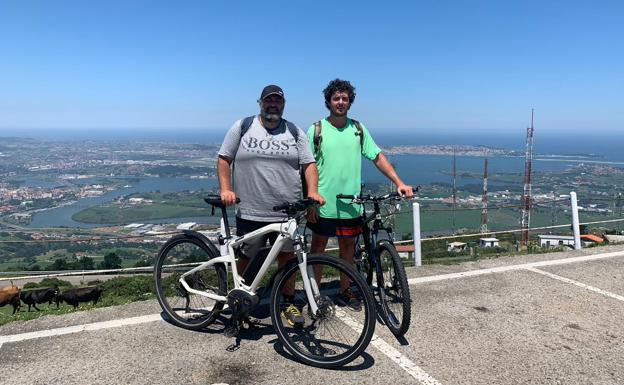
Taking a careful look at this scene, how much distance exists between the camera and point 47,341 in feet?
11.3

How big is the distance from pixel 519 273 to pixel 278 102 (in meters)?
3.88

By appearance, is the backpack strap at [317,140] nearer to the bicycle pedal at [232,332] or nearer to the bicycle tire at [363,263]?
the bicycle tire at [363,263]

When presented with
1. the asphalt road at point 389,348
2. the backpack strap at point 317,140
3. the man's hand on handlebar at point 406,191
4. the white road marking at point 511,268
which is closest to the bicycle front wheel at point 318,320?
the asphalt road at point 389,348

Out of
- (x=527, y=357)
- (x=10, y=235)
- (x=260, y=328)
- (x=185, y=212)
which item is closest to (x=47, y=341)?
(x=260, y=328)

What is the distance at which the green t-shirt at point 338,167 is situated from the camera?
12.4 ft

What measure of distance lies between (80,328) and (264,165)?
6.85 ft

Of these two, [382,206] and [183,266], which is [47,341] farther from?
[382,206]

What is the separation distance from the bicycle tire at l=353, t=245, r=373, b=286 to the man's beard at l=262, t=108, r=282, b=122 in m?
1.42

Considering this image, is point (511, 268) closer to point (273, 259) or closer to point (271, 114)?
point (273, 259)

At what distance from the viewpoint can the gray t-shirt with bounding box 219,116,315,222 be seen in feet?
11.1

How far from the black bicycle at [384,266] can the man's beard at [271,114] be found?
2.78ft

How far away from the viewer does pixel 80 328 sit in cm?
367

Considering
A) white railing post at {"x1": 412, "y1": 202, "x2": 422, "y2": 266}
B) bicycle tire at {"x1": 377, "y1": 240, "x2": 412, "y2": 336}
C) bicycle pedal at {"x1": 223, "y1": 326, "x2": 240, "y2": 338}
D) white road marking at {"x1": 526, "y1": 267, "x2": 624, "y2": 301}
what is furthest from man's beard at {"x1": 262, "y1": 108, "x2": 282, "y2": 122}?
white road marking at {"x1": 526, "y1": 267, "x2": 624, "y2": 301}

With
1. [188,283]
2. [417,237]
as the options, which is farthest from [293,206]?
[417,237]
